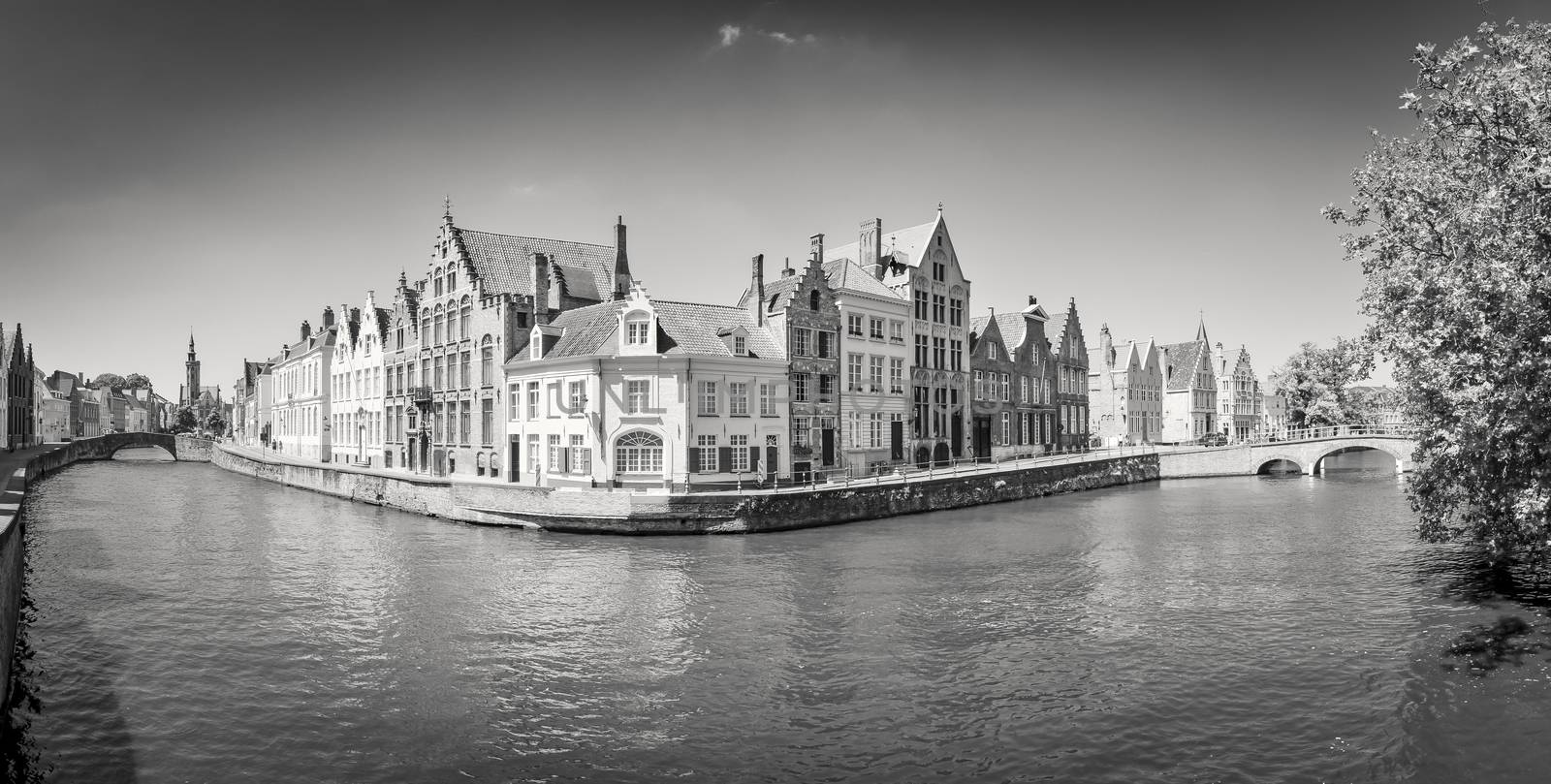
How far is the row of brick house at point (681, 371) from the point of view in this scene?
142 feet

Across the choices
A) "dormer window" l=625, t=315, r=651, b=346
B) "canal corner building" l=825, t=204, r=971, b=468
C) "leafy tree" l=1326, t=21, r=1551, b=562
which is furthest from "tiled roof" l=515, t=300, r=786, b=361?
"leafy tree" l=1326, t=21, r=1551, b=562

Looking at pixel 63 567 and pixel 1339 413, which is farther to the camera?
pixel 1339 413

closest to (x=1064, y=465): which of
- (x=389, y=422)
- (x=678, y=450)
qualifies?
(x=678, y=450)

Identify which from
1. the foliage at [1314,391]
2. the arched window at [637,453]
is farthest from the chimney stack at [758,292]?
the foliage at [1314,391]

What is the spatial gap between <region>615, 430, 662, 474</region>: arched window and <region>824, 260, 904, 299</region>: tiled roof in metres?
15.6

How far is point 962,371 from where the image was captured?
6362 centimetres

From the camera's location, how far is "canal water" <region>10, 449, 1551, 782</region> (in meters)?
14.3

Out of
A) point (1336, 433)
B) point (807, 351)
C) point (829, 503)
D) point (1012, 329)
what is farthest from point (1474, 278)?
point (1336, 433)

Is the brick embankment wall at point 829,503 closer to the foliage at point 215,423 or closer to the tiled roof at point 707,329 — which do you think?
the tiled roof at point 707,329

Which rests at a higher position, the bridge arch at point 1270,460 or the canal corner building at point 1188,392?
the canal corner building at point 1188,392

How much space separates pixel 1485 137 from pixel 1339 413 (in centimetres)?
7675

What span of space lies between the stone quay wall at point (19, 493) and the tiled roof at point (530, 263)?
82.1 feet

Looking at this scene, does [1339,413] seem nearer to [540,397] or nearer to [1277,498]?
[1277,498]

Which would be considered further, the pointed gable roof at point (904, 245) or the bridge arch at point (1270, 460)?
the bridge arch at point (1270, 460)
